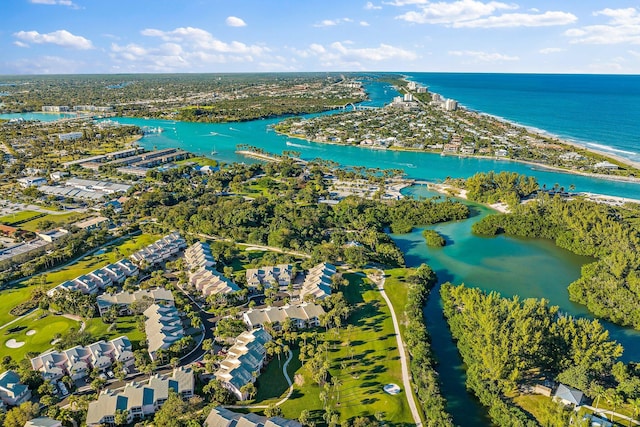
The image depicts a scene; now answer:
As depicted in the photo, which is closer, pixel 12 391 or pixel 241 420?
pixel 241 420

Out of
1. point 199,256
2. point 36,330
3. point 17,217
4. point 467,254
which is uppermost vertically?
point 17,217

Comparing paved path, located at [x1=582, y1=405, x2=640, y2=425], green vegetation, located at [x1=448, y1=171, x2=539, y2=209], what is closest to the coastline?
green vegetation, located at [x1=448, y1=171, x2=539, y2=209]

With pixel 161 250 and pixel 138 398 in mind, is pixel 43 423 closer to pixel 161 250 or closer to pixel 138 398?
pixel 138 398

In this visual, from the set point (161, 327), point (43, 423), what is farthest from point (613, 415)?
point (43, 423)

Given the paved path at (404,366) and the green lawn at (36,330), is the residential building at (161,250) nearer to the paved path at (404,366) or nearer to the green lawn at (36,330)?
the green lawn at (36,330)

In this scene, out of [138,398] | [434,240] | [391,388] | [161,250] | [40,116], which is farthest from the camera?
[40,116]

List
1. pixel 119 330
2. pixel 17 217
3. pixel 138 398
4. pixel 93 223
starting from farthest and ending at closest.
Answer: pixel 17 217
pixel 93 223
pixel 119 330
pixel 138 398

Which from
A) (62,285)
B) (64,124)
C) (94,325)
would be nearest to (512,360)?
(94,325)
